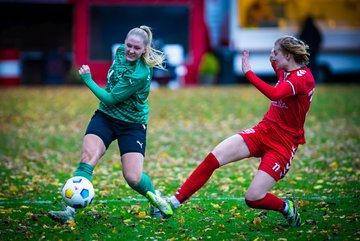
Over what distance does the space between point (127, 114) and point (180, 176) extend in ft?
11.1

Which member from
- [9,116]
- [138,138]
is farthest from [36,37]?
[138,138]

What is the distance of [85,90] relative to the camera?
1099 inches

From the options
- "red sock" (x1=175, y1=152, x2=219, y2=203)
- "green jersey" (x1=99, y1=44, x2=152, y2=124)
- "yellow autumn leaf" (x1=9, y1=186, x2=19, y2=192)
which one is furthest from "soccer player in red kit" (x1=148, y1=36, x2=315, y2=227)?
"yellow autumn leaf" (x1=9, y1=186, x2=19, y2=192)

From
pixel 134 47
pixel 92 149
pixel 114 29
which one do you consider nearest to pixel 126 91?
pixel 134 47

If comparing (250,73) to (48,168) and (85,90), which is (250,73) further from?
(85,90)

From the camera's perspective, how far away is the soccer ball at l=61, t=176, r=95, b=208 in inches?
290

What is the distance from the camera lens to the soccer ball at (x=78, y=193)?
7367 millimetres

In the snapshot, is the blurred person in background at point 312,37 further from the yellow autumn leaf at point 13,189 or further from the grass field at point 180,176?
the yellow autumn leaf at point 13,189

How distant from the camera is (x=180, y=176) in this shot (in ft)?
36.4

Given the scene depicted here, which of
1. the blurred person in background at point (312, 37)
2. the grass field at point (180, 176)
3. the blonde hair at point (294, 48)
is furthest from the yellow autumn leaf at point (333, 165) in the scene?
the blurred person in background at point (312, 37)

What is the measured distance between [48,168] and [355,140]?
6115 millimetres

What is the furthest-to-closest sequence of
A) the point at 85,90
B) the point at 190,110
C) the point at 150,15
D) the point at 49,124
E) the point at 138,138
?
the point at 150,15 → the point at 85,90 → the point at 190,110 → the point at 49,124 → the point at 138,138

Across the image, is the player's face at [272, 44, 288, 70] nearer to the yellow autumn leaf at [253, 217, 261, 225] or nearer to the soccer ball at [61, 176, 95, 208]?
the yellow autumn leaf at [253, 217, 261, 225]

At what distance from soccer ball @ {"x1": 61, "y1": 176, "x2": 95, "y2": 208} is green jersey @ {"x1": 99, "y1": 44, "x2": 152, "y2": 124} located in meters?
0.83
